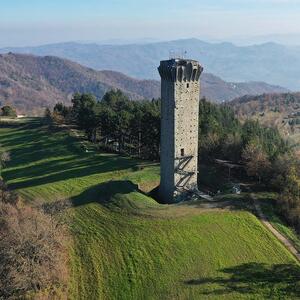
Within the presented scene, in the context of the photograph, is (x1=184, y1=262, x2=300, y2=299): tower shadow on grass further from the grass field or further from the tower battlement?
the tower battlement

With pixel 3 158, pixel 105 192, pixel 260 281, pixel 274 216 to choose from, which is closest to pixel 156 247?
pixel 260 281

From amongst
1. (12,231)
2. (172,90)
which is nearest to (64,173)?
(172,90)

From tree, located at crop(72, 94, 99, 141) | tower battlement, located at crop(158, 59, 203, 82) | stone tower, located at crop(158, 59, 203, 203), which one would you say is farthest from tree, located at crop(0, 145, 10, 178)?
tower battlement, located at crop(158, 59, 203, 82)

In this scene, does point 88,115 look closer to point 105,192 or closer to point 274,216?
point 105,192

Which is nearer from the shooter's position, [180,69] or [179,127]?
[180,69]

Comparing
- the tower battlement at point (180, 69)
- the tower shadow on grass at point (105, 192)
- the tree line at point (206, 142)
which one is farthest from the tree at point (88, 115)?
the tower battlement at point (180, 69)

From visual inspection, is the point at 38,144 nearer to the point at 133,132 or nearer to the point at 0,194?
the point at 133,132

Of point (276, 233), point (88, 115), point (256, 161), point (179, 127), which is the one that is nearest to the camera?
point (276, 233)
